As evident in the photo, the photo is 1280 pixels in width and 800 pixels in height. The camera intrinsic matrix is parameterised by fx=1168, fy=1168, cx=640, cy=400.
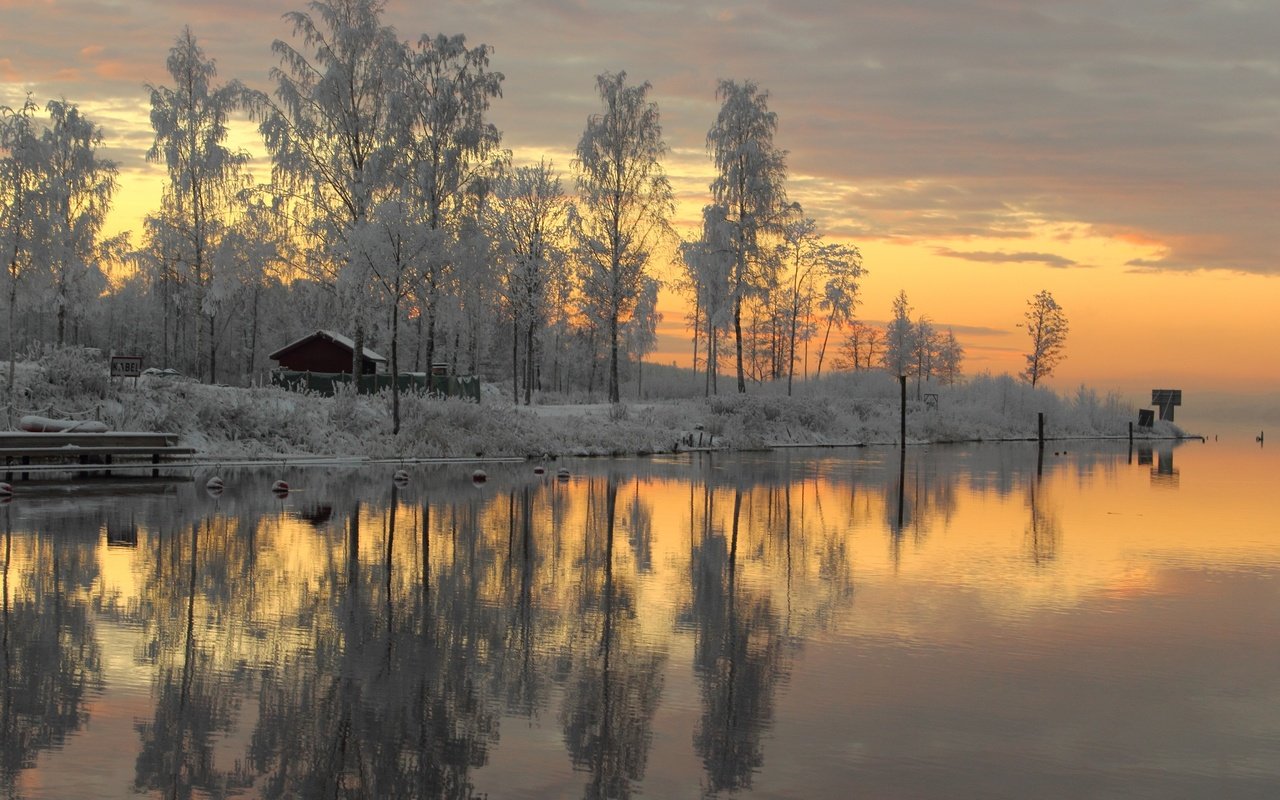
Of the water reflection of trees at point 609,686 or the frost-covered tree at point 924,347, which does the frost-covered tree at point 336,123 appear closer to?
the water reflection of trees at point 609,686

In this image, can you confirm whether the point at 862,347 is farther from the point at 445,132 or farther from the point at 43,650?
the point at 43,650

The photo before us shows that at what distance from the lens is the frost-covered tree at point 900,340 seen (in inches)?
3815

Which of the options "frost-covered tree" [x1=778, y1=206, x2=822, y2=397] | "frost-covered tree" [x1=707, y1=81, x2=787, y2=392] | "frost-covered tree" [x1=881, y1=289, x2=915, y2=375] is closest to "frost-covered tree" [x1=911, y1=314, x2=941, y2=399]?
"frost-covered tree" [x1=881, y1=289, x2=915, y2=375]

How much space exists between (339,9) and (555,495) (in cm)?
2234

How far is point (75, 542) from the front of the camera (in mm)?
15109

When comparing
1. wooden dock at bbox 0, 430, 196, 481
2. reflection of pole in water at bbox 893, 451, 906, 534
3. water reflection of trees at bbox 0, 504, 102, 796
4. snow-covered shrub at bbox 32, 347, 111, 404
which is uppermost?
snow-covered shrub at bbox 32, 347, 111, 404

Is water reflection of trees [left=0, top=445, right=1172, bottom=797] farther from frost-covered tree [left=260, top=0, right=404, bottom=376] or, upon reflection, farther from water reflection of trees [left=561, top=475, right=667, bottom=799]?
frost-covered tree [left=260, top=0, right=404, bottom=376]

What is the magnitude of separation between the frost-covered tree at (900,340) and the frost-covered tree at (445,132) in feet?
200

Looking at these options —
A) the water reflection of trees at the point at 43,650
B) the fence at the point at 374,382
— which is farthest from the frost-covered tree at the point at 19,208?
the water reflection of trees at the point at 43,650

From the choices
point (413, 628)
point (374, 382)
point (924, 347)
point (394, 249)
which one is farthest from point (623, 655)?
point (924, 347)

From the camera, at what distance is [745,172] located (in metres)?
54.3

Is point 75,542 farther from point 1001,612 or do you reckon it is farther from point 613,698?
point 1001,612

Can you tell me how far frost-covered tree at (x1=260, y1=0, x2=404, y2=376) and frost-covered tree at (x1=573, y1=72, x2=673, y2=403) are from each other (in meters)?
14.2

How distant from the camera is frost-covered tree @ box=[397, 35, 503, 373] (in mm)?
39531
